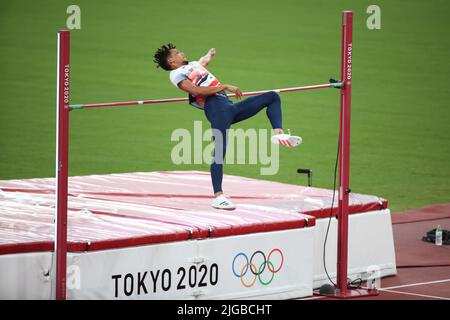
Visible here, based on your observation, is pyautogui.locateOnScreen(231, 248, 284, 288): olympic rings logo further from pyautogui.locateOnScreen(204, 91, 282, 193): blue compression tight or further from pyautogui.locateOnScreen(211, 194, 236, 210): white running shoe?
pyautogui.locateOnScreen(204, 91, 282, 193): blue compression tight

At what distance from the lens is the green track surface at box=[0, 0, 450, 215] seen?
45.6 feet

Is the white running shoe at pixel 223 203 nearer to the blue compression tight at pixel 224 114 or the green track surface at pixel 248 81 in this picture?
the blue compression tight at pixel 224 114

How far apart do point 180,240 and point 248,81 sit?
35.1 ft

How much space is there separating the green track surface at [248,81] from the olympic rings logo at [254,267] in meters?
4.15

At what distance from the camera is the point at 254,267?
817 cm

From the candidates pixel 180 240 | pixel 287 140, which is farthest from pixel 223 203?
pixel 180 240

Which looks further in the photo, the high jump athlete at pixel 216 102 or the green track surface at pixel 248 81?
the green track surface at pixel 248 81

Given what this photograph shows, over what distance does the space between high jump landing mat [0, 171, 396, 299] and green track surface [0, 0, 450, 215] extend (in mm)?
3236

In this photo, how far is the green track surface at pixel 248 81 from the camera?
13906 millimetres

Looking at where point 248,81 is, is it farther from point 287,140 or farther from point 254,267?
point 254,267

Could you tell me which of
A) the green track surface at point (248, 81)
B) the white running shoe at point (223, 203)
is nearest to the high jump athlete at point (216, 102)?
the white running shoe at point (223, 203)

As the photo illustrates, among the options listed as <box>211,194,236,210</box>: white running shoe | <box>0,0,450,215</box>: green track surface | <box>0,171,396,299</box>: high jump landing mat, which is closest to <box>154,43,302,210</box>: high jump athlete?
<box>211,194,236,210</box>: white running shoe

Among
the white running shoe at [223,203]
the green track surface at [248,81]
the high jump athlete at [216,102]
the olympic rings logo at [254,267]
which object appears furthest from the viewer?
the green track surface at [248,81]
